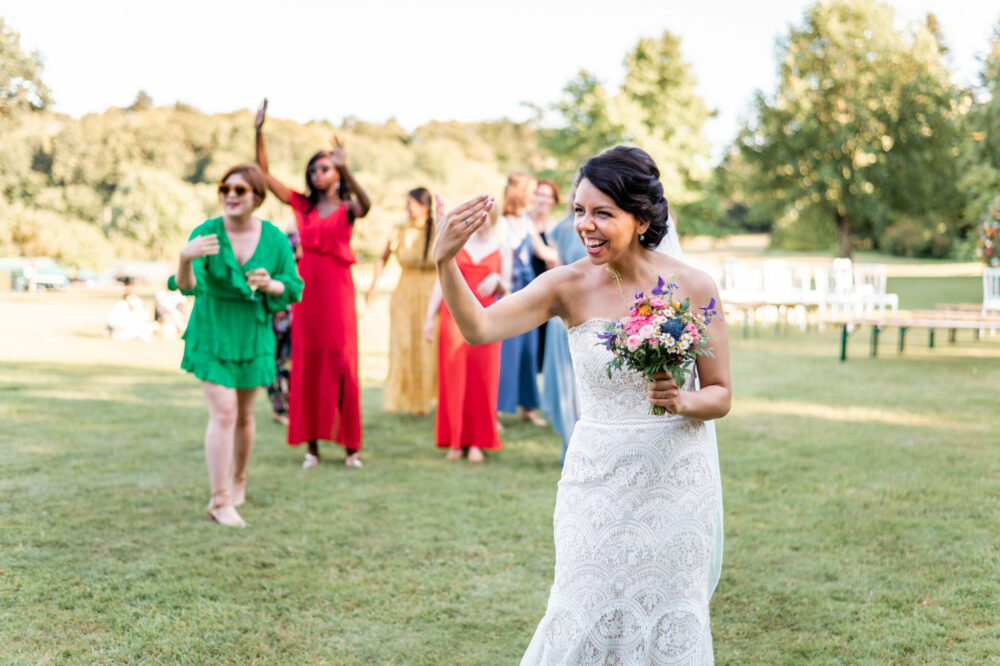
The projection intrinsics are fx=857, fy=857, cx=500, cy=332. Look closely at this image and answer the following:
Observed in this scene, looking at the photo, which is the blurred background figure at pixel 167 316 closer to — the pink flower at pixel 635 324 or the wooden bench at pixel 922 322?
the wooden bench at pixel 922 322

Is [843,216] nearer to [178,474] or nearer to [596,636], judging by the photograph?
[178,474]

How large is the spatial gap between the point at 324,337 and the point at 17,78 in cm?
2880

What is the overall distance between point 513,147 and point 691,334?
2913 inches

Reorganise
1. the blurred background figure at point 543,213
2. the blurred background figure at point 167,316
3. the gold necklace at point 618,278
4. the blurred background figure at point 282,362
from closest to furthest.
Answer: the gold necklace at point 618,278
the blurred background figure at point 543,213
the blurred background figure at point 282,362
the blurred background figure at point 167,316

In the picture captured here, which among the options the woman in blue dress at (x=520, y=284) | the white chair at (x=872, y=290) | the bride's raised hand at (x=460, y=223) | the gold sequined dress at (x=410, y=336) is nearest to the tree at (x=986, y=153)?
the white chair at (x=872, y=290)

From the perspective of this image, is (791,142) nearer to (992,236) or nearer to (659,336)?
(992,236)

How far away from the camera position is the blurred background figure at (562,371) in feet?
23.6

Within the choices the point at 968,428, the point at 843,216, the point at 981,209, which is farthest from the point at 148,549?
the point at 843,216

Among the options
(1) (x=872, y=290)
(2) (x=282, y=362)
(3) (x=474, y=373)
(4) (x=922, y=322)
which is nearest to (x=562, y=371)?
(3) (x=474, y=373)

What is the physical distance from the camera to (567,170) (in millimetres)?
42906

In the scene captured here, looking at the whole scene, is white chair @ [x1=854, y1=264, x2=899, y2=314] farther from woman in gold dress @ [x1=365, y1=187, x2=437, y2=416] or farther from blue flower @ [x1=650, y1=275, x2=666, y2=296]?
blue flower @ [x1=650, y1=275, x2=666, y2=296]

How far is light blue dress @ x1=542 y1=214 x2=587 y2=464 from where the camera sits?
7.21m

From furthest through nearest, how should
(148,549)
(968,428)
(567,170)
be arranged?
(567,170), (968,428), (148,549)

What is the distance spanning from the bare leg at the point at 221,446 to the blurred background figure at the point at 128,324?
14789 mm
